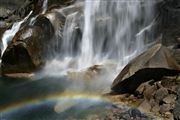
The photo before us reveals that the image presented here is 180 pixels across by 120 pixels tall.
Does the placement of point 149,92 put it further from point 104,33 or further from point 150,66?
Answer: point 104,33

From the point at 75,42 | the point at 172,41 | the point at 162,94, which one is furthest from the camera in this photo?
the point at 75,42

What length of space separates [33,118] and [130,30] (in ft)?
25.9

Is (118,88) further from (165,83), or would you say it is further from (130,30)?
(130,30)

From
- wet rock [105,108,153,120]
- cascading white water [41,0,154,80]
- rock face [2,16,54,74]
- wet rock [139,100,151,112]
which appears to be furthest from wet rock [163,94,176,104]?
rock face [2,16,54,74]

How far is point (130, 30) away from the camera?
68.9 ft

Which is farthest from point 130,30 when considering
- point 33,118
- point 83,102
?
point 33,118

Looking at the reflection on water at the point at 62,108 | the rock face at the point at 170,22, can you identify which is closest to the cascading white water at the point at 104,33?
the rock face at the point at 170,22

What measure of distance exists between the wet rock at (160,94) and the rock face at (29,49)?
812 centimetres

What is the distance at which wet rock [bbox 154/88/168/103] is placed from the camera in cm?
1459

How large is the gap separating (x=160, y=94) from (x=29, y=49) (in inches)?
338

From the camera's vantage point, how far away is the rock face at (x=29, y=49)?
2083 cm

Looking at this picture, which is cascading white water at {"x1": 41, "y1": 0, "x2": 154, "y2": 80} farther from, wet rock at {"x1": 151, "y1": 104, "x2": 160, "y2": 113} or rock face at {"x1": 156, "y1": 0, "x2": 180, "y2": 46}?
wet rock at {"x1": 151, "y1": 104, "x2": 160, "y2": 113}

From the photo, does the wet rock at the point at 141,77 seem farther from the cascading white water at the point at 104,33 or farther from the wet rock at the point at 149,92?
the cascading white water at the point at 104,33

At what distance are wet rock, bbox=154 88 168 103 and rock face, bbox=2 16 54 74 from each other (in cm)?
812
